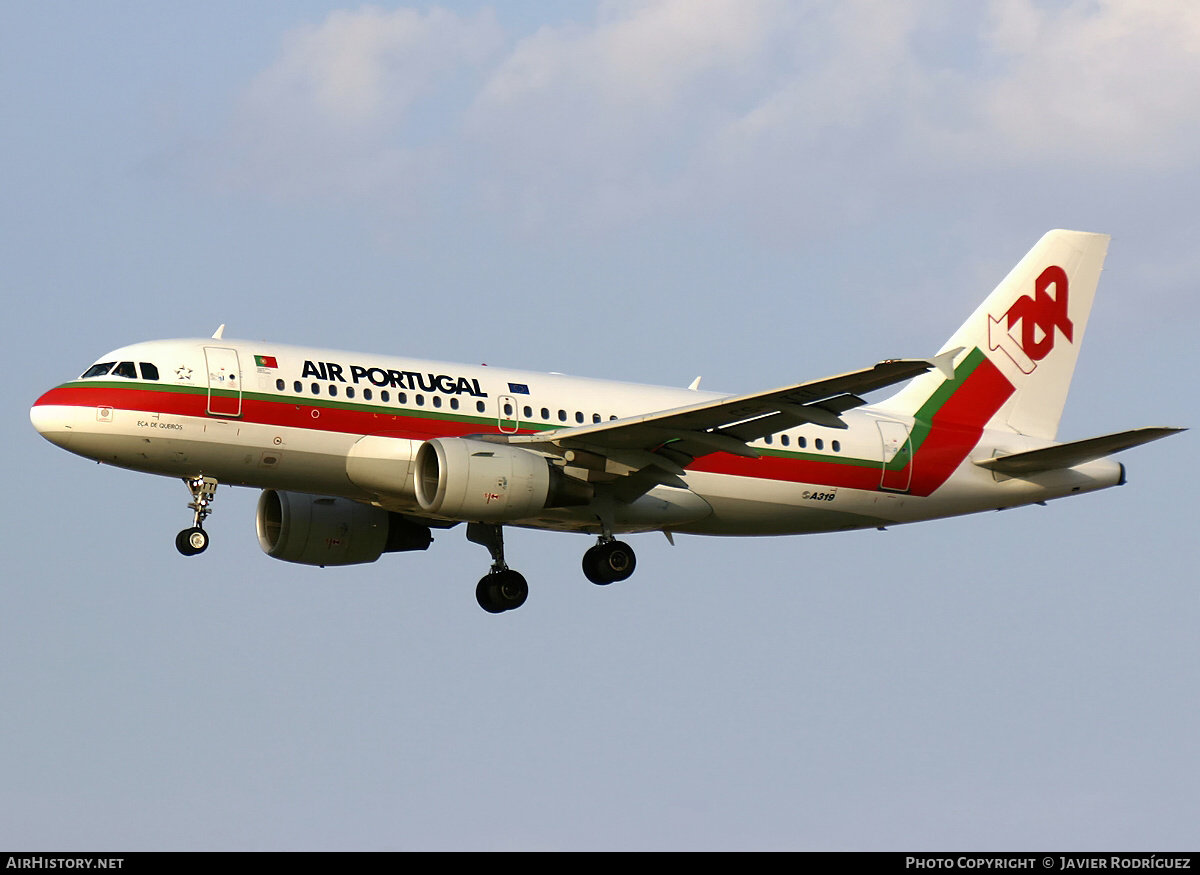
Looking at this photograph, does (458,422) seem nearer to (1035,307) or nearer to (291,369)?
(291,369)

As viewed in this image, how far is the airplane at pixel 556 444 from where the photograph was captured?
34625 millimetres

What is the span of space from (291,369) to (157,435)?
115 inches

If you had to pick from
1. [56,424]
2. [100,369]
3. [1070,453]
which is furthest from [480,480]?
[1070,453]

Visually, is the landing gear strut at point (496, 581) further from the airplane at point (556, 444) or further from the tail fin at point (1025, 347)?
the tail fin at point (1025, 347)

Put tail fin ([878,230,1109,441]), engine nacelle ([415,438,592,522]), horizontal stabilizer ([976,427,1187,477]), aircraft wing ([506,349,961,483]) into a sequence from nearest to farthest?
1. aircraft wing ([506,349,961,483])
2. engine nacelle ([415,438,592,522])
3. horizontal stabilizer ([976,427,1187,477])
4. tail fin ([878,230,1109,441])

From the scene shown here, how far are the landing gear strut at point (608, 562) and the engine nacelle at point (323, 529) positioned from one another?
5254 mm

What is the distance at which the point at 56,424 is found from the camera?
3456cm

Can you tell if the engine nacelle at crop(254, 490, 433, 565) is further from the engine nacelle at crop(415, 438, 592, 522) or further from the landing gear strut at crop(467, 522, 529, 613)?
the engine nacelle at crop(415, 438, 592, 522)

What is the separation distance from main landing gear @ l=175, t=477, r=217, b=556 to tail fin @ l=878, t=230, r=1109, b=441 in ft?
51.5

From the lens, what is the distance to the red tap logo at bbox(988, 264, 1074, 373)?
141 ft

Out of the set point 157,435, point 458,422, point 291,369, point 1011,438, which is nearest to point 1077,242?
point 1011,438

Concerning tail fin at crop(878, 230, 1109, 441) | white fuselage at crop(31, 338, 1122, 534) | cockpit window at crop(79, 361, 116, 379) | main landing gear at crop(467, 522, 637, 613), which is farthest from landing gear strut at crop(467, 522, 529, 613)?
tail fin at crop(878, 230, 1109, 441)

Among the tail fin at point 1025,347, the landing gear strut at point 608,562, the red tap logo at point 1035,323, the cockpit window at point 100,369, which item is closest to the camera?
the cockpit window at point 100,369

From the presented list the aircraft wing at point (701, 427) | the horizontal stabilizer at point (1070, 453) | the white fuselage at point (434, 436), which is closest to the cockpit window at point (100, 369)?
the white fuselage at point (434, 436)
